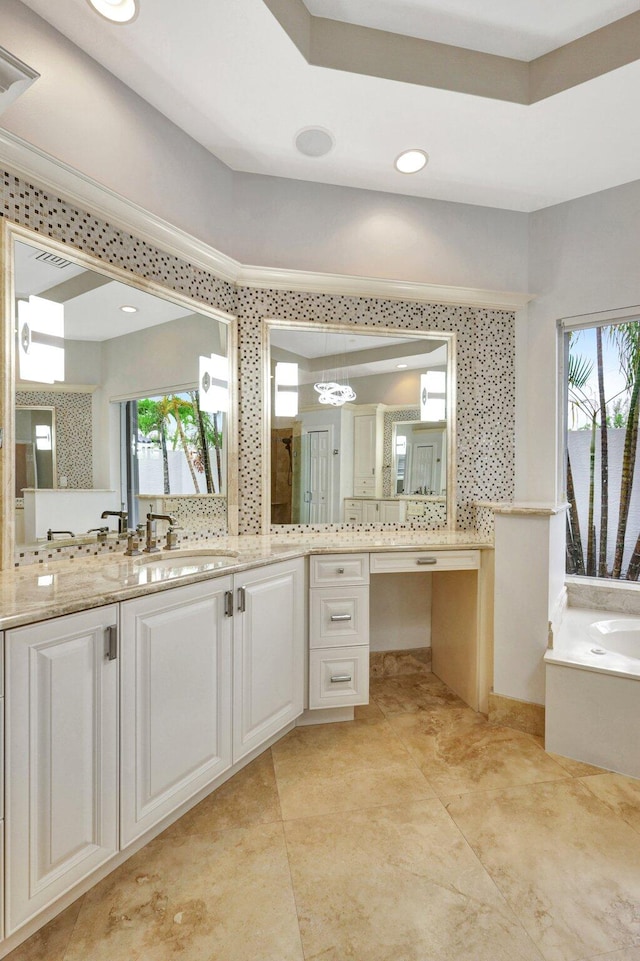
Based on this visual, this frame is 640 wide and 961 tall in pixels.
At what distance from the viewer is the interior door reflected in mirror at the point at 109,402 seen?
1723 mm

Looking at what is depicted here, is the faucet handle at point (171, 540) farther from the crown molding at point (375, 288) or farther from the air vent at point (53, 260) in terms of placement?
the crown molding at point (375, 288)

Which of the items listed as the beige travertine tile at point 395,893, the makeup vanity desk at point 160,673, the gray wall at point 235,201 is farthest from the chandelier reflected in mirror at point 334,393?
the beige travertine tile at point 395,893

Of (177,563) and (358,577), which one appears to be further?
(358,577)

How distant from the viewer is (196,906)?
1.35 m

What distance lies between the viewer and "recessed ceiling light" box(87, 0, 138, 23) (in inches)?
62.9

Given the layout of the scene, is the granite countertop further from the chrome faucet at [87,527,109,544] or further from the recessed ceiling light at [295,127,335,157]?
the recessed ceiling light at [295,127,335,157]

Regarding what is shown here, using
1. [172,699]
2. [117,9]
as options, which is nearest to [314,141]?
[117,9]

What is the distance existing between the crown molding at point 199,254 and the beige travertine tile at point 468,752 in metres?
2.25

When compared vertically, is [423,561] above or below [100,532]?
below

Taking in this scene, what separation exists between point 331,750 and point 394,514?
49.2 inches

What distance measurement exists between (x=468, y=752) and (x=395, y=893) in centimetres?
83

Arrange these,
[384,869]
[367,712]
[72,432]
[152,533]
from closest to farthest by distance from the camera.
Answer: [384,869]
[72,432]
[152,533]
[367,712]

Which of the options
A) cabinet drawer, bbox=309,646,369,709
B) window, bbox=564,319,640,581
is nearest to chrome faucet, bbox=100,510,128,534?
cabinet drawer, bbox=309,646,369,709

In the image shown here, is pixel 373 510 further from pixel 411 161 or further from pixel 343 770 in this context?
pixel 411 161
